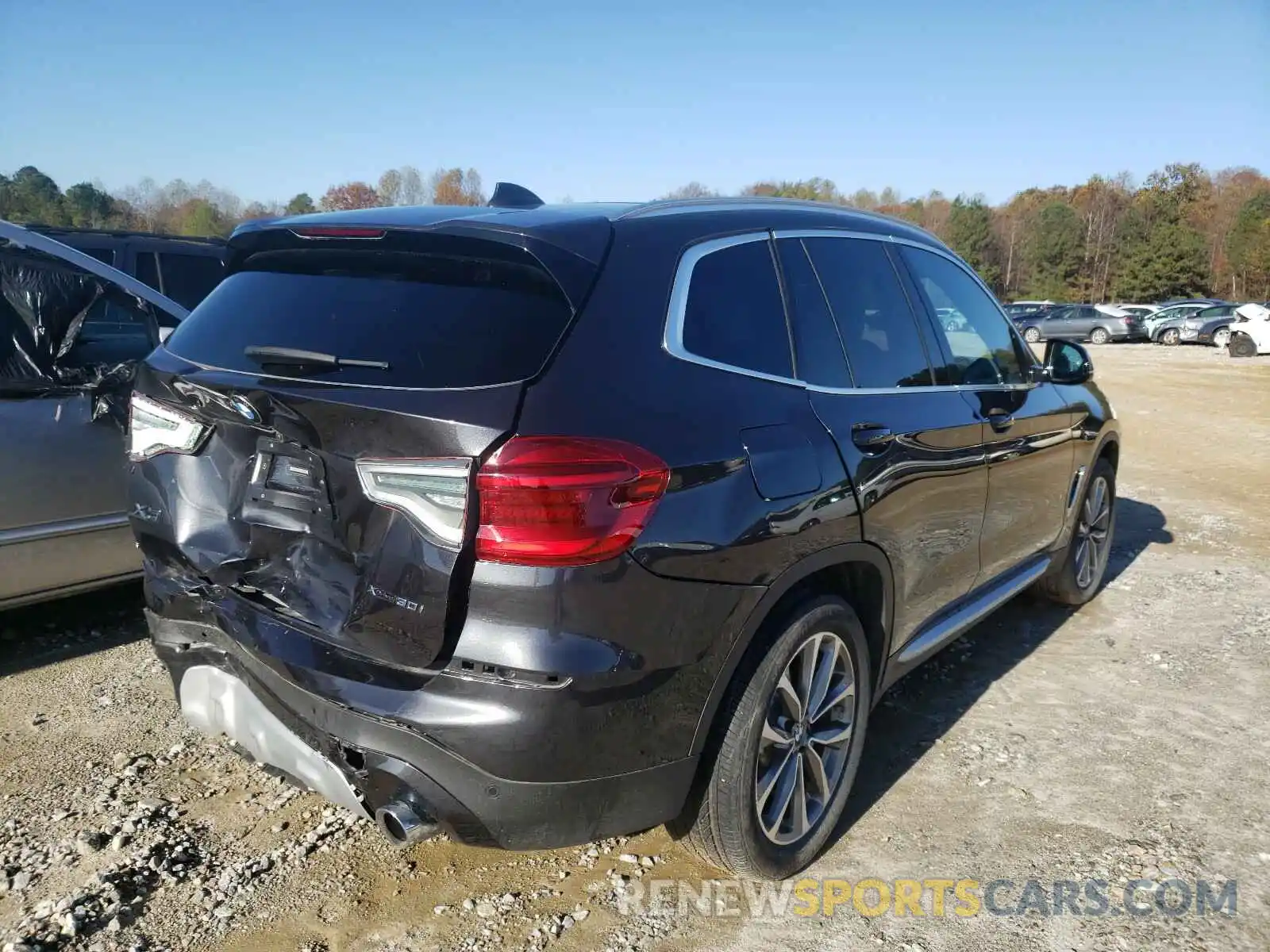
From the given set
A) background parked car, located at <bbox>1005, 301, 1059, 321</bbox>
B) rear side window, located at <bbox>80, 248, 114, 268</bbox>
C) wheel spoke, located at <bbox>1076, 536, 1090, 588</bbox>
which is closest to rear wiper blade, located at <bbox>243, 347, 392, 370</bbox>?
wheel spoke, located at <bbox>1076, 536, 1090, 588</bbox>

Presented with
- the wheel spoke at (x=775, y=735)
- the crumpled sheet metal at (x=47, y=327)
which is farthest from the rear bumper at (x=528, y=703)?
the crumpled sheet metal at (x=47, y=327)

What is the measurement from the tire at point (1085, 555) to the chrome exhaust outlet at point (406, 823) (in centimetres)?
362

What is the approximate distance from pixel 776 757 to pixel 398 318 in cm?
157

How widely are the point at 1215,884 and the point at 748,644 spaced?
1.63 m

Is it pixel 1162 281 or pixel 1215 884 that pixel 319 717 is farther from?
pixel 1162 281

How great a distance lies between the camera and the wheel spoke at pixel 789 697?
261 cm

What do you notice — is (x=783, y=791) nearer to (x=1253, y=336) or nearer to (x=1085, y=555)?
(x=1085, y=555)

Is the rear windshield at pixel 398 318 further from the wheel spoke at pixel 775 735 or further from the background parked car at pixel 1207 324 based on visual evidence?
the background parked car at pixel 1207 324

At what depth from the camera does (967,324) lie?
388cm

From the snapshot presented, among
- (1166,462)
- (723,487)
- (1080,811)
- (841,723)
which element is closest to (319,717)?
(723,487)

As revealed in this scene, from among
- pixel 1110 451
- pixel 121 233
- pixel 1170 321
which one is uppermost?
pixel 121 233

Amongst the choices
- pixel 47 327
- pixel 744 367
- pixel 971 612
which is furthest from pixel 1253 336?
pixel 47 327

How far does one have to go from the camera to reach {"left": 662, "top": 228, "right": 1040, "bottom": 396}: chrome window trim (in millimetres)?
2367

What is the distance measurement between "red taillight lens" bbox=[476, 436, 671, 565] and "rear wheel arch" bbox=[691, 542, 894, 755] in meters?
0.52
